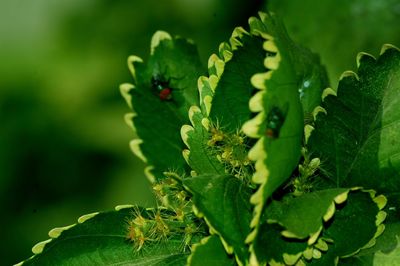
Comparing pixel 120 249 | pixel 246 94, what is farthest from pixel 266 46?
pixel 120 249

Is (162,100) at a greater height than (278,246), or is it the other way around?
(162,100)

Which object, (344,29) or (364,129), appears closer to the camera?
(364,129)

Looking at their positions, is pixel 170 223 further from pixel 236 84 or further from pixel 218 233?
pixel 236 84

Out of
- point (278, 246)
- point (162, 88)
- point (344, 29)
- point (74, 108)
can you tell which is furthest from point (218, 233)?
point (74, 108)

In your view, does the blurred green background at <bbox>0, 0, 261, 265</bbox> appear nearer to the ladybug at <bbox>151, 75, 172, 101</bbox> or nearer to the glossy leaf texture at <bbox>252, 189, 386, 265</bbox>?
the ladybug at <bbox>151, 75, 172, 101</bbox>

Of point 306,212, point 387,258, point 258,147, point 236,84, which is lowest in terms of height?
point 387,258

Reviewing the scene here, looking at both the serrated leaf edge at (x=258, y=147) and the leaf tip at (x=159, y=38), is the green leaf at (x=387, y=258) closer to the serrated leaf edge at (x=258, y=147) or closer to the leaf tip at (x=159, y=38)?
the serrated leaf edge at (x=258, y=147)

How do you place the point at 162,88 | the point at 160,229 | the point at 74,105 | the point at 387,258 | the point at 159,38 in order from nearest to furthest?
the point at 387,258
the point at 160,229
the point at 162,88
the point at 159,38
the point at 74,105
